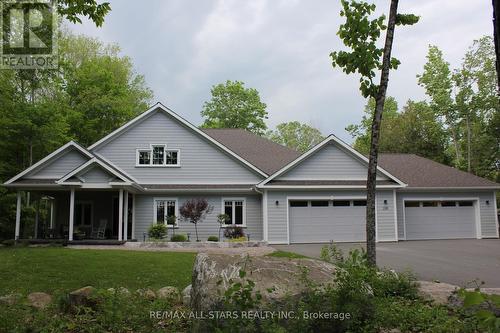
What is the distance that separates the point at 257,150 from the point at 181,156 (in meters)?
5.38

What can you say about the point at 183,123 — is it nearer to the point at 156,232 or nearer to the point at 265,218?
the point at 156,232

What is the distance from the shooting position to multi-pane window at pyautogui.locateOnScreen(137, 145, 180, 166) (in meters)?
22.1

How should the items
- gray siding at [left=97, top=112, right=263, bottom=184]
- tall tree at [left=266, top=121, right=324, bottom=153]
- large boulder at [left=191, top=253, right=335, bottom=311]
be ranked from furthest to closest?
tall tree at [left=266, top=121, right=324, bottom=153]
gray siding at [left=97, top=112, right=263, bottom=184]
large boulder at [left=191, top=253, right=335, bottom=311]

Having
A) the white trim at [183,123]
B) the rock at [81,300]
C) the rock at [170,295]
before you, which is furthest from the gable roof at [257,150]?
the rock at [81,300]

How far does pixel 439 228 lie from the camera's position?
22250 millimetres

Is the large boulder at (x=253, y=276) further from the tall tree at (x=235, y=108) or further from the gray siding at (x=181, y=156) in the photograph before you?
the tall tree at (x=235, y=108)

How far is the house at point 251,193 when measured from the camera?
20875 millimetres

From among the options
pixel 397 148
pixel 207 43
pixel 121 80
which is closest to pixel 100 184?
pixel 207 43

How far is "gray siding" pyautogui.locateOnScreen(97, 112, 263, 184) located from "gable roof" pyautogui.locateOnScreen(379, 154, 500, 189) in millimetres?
7917

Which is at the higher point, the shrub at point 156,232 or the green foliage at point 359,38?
the green foliage at point 359,38

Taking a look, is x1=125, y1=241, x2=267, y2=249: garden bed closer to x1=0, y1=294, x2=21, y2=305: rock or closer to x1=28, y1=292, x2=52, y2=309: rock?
x1=28, y1=292, x2=52, y2=309: rock

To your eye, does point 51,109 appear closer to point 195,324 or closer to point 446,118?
point 195,324

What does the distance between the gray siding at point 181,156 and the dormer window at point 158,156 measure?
20 cm

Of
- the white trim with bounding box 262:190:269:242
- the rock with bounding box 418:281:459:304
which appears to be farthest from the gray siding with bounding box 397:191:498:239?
the rock with bounding box 418:281:459:304
